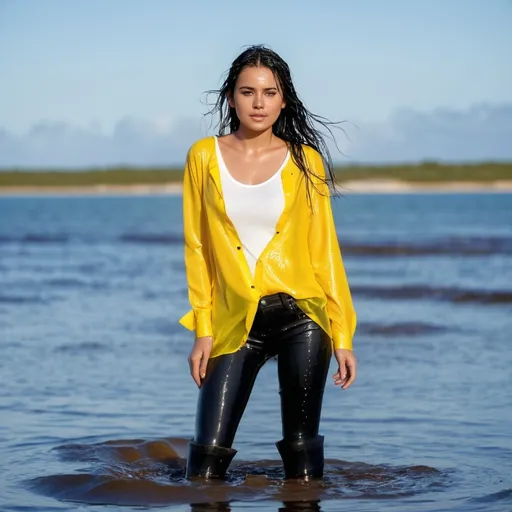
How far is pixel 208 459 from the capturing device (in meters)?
5.14

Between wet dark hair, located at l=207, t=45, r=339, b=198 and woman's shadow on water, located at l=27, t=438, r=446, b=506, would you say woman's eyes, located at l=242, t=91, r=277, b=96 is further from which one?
woman's shadow on water, located at l=27, t=438, r=446, b=506

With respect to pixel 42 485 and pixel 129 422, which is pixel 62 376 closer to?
pixel 129 422

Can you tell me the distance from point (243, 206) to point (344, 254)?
2365cm

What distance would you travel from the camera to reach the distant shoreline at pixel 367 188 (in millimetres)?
129000

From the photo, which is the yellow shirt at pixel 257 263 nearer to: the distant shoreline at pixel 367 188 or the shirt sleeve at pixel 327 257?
the shirt sleeve at pixel 327 257

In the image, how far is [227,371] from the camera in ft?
16.5

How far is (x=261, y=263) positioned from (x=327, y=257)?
1.03 feet

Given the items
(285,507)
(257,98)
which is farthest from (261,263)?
(285,507)

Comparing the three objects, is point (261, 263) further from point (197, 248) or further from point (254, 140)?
point (254, 140)

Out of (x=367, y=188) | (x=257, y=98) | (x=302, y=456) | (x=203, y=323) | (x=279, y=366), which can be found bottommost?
(x=302, y=456)

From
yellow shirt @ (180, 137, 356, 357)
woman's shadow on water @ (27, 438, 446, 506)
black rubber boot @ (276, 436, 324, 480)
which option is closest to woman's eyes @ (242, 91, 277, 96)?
yellow shirt @ (180, 137, 356, 357)

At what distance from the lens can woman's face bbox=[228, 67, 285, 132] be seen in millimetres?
4988

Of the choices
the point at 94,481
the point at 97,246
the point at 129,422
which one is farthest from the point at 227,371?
the point at 97,246

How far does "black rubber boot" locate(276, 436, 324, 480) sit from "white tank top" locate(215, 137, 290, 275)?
0.84m
